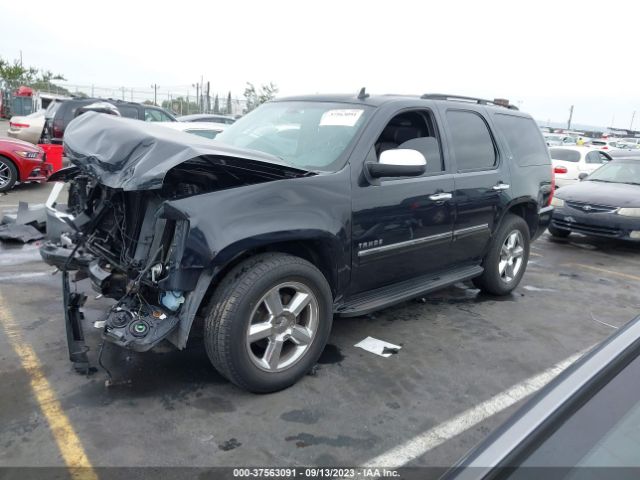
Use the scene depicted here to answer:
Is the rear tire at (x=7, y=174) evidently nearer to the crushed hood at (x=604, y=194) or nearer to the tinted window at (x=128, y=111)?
the tinted window at (x=128, y=111)

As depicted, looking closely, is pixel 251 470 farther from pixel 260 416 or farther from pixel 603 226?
pixel 603 226

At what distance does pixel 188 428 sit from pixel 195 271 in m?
0.86

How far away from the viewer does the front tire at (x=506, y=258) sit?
5027 millimetres

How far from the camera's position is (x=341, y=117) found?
12.8ft

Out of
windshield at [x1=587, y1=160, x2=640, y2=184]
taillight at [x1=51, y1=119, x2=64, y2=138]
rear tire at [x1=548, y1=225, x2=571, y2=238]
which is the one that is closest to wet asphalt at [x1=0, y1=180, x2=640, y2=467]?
rear tire at [x1=548, y1=225, x2=571, y2=238]

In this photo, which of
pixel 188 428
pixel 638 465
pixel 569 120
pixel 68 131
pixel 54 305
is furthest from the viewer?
pixel 569 120

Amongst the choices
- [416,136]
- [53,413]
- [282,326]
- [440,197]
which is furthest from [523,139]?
[53,413]

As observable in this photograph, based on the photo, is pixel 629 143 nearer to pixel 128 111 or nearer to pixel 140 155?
pixel 128 111

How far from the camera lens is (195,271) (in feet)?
9.29

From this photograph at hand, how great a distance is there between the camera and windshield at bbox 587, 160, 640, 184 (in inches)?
354

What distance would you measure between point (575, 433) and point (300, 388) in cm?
227

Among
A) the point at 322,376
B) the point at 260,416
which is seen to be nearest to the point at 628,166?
the point at 322,376

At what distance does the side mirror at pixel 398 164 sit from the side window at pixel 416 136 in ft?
1.69

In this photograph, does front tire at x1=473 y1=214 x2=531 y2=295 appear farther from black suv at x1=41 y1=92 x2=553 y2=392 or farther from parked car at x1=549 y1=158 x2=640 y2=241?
parked car at x1=549 y1=158 x2=640 y2=241
